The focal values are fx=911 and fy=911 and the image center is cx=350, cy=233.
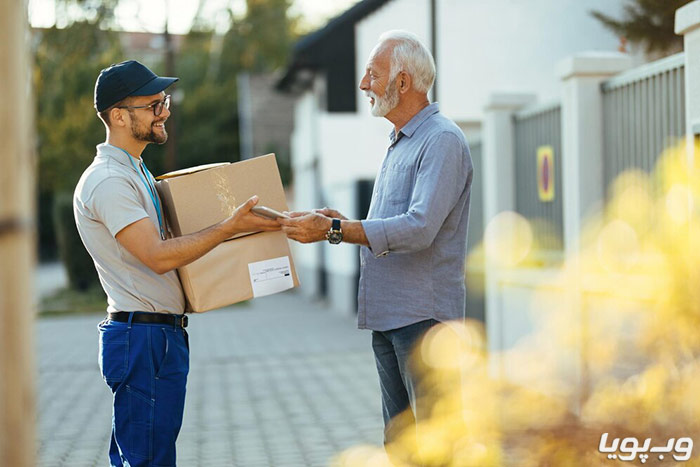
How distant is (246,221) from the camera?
3.31m

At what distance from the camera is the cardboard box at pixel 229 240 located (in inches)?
132

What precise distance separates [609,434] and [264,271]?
10.7 ft

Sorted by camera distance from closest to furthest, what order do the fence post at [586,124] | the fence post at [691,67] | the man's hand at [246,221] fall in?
1. the man's hand at [246,221]
2. the fence post at [691,67]
3. the fence post at [586,124]

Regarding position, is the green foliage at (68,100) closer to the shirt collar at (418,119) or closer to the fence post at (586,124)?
the fence post at (586,124)

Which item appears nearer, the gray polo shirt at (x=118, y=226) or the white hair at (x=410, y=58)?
the gray polo shirt at (x=118, y=226)

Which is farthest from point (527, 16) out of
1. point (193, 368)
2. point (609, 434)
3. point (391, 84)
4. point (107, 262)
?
point (107, 262)

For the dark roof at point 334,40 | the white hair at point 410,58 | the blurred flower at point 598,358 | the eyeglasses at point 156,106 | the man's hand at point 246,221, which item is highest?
the dark roof at point 334,40

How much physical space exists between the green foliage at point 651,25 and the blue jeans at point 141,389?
6548mm

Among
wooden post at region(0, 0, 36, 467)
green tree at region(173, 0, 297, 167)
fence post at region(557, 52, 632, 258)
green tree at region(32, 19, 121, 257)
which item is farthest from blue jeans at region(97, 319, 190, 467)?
green tree at region(173, 0, 297, 167)

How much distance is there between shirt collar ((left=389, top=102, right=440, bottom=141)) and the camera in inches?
141

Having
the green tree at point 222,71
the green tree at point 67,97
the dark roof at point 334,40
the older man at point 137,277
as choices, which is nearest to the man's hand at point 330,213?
the older man at point 137,277

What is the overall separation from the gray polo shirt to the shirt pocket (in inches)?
34.9

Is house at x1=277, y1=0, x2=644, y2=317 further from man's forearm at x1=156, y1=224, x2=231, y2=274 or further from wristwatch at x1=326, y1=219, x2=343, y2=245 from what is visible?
man's forearm at x1=156, y1=224, x2=231, y2=274

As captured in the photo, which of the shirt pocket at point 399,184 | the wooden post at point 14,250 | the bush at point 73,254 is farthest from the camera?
the bush at point 73,254
